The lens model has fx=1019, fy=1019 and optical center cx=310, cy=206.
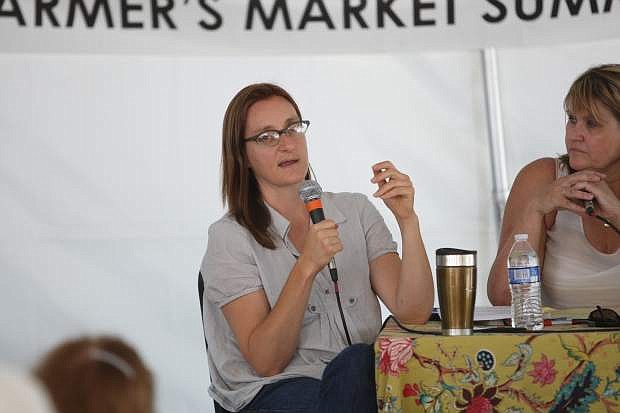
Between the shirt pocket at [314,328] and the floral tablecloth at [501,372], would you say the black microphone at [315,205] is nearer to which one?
the shirt pocket at [314,328]

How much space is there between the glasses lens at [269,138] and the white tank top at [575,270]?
74 cm

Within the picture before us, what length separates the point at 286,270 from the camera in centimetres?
Answer: 218

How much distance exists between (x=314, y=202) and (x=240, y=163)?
329mm

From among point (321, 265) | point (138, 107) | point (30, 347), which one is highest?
point (138, 107)

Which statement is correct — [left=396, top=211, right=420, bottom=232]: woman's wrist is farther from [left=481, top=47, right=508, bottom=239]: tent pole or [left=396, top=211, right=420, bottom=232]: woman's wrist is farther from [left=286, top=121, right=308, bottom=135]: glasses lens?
[left=481, top=47, right=508, bottom=239]: tent pole

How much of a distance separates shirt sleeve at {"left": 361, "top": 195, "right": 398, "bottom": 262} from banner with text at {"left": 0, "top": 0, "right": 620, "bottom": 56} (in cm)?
110

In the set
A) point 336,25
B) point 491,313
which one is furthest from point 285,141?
point 336,25

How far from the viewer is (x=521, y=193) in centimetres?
257

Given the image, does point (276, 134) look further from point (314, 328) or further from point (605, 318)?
point (605, 318)

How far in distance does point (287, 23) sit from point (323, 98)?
279 millimetres

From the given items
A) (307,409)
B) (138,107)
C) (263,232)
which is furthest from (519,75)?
(307,409)

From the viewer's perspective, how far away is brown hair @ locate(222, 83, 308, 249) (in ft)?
7.37

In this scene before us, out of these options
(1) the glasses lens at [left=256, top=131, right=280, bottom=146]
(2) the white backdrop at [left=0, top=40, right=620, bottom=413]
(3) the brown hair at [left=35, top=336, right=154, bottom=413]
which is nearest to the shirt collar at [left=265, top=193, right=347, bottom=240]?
(1) the glasses lens at [left=256, top=131, right=280, bottom=146]

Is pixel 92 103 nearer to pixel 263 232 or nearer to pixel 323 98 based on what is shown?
pixel 323 98
